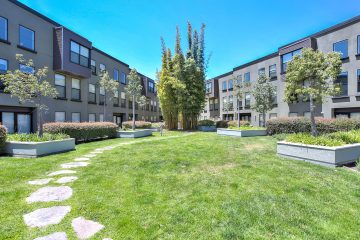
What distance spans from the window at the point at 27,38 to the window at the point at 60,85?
2988 mm

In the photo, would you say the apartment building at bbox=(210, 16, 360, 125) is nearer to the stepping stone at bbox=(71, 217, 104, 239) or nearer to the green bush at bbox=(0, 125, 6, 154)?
the stepping stone at bbox=(71, 217, 104, 239)

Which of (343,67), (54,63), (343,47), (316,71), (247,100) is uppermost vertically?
(343,47)

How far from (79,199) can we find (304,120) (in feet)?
49.9

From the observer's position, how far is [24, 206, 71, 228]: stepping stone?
10.9ft

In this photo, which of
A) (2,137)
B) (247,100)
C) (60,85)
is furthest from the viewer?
(247,100)

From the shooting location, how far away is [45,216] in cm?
354

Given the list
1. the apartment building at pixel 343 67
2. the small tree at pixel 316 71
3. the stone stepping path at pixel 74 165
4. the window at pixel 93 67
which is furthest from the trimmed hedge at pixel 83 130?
the small tree at pixel 316 71

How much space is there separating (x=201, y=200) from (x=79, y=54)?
19.6 metres

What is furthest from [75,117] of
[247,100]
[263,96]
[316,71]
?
[247,100]

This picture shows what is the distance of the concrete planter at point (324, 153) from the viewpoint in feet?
22.4

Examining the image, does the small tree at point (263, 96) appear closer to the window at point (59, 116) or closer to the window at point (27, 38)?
the window at point (59, 116)

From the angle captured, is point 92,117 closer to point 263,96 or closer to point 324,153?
point 263,96

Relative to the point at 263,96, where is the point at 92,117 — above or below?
below

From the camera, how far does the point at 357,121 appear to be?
13281 millimetres
